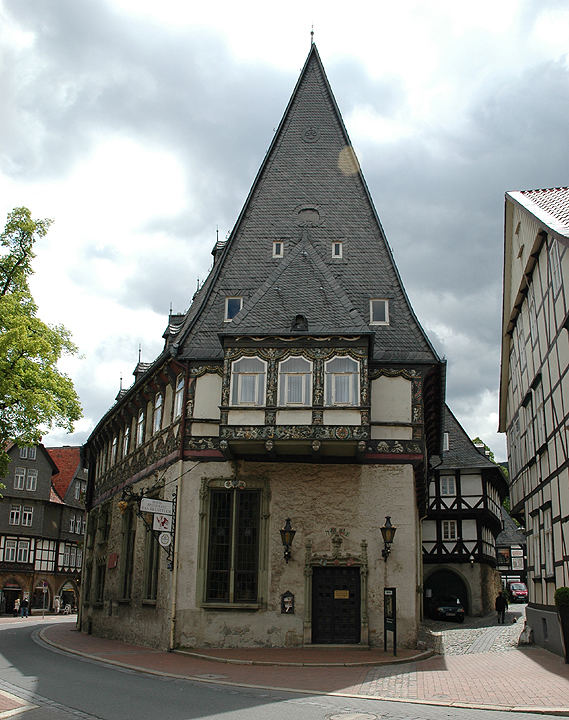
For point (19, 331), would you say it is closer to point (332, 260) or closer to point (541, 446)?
point (332, 260)

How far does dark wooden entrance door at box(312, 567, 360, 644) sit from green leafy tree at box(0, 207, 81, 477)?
10.4m

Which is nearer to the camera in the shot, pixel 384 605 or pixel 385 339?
pixel 384 605

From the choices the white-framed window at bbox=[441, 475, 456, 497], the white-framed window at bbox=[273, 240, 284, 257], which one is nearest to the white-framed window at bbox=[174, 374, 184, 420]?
the white-framed window at bbox=[273, 240, 284, 257]

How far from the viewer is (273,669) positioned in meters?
16.4

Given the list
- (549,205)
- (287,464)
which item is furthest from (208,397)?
(549,205)

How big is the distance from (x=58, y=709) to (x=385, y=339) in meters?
15.1

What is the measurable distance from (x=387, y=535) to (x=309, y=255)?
9275mm

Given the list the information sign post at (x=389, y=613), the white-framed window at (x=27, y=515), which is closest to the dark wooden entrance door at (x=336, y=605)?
the information sign post at (x=389, y=613)

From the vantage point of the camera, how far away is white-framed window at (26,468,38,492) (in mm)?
59688

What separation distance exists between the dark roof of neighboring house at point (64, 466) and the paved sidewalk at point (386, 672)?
148 ft

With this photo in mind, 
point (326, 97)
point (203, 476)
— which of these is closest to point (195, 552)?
point (203, 476)

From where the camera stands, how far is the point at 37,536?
2304 inches

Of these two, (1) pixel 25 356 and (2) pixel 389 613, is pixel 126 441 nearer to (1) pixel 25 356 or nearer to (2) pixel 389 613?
(1) pixel 25 356

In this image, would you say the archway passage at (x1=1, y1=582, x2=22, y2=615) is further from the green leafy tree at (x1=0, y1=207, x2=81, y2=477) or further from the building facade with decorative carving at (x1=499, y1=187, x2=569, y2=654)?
the building facade with decorative carving at (x1=499, y1=187, x2=569, y2=654)
